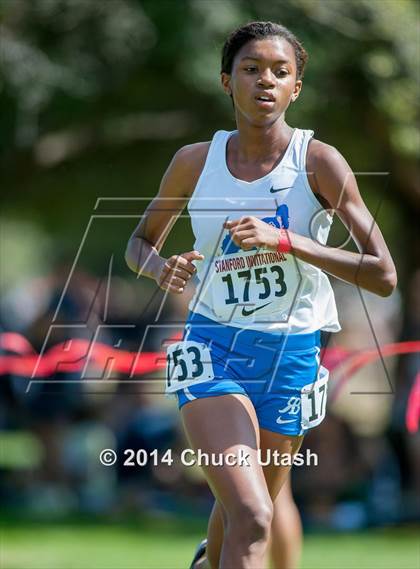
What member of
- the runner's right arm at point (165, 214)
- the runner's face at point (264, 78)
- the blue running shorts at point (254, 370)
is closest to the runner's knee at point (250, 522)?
the blue running shorts at point (254, 370)

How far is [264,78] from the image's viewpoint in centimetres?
402

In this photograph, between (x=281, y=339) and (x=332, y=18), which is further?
(x=332, y=18)

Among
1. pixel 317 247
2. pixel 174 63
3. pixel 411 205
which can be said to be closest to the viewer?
pixel 317 247

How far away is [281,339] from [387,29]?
3.21m

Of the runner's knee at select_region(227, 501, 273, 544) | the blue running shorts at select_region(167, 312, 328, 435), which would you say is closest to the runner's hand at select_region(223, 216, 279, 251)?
the blue running shorts at select_region(167, 312, 328, 435)

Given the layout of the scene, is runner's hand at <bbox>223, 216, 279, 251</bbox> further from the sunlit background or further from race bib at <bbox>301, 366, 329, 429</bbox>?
the sunlit background

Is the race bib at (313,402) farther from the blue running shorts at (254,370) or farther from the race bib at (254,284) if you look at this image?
the race bib at (254,284)

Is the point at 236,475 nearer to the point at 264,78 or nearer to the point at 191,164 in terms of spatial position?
the point at 191,164

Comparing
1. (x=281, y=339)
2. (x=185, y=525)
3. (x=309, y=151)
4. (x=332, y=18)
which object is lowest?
(x=281, y=339)

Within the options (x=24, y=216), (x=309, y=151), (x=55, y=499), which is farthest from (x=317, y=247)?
(x=55, y=499)

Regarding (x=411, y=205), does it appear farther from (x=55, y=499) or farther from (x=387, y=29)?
(x=55, y=499)

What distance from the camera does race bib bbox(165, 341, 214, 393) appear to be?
159 inches

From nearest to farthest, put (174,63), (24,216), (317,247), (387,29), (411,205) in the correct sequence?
(317,247)
(387,29)
(174,63)
(411,205)
(24,216)

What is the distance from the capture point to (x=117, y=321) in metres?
10.3
